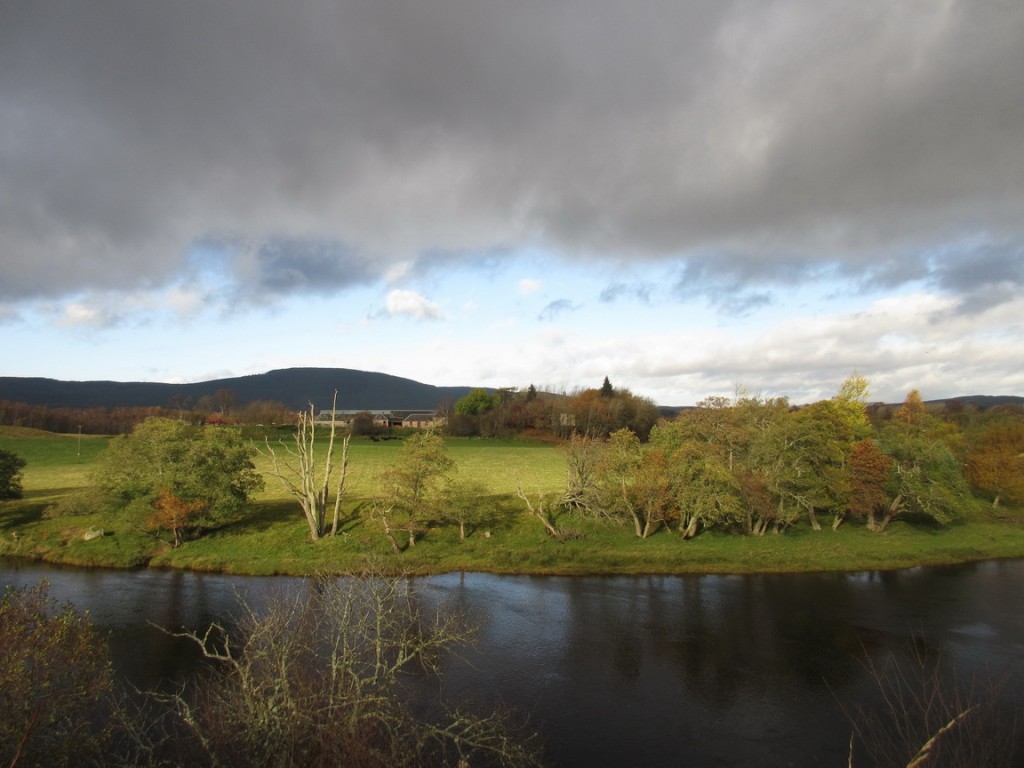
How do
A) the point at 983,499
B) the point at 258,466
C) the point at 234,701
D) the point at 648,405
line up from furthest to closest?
the point at 648,405, the point at 258,466, the point at 983,499, the point at 234,701

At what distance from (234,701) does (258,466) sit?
73.7 meters

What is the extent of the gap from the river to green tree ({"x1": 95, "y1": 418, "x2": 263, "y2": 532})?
6.38 m

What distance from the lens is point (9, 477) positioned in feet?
175

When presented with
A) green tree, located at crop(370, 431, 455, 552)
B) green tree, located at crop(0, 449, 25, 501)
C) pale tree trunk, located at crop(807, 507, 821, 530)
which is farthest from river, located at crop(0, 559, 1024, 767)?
green tree, located at crop(0, 449, 25, 501)

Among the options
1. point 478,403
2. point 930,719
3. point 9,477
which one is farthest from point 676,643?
point 478,403

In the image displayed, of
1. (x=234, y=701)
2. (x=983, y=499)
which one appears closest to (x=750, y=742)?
(x=234, y=701)

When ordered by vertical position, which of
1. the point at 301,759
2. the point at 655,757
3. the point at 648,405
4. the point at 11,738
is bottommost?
the point at 655,757

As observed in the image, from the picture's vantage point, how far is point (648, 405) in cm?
15275

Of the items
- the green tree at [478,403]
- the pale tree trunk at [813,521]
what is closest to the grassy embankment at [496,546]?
the pale tree trunk at [813,521]

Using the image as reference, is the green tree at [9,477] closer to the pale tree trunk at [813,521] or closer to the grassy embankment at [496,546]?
the grassy embankment at [496,546]

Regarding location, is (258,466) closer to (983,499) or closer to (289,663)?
(289,663)

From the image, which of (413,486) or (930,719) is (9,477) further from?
(930,719)

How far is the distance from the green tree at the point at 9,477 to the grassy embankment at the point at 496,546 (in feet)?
5.90

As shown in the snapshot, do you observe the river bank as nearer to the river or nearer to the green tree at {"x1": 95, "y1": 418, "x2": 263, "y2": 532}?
the river
